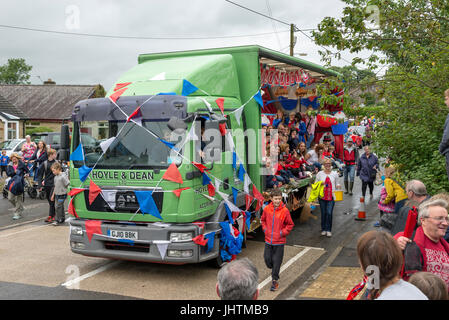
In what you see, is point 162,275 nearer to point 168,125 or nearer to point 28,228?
point 168,125

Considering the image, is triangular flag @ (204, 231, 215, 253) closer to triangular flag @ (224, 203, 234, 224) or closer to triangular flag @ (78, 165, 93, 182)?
triangular flag @ (224, 203, 234, 224)

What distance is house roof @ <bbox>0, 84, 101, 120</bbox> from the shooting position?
45469 millimetres

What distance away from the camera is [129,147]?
6.64 meters

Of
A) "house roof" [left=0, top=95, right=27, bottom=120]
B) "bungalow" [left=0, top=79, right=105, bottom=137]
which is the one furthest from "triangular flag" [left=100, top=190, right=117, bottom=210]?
"bungalow" [left=0, top=79, right=105, bottom=137]

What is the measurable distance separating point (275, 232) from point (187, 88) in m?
2.63

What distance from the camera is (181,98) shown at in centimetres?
646

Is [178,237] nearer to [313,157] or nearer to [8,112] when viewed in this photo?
[313,157]

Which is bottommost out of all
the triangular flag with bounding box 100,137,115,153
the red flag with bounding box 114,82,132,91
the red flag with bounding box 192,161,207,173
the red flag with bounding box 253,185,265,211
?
the red flag with bounding box 253,185,265,211

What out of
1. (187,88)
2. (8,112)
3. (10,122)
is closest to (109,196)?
(187,88)

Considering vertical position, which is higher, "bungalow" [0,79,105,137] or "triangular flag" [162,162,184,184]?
"bungalow" [0,79,105,137]

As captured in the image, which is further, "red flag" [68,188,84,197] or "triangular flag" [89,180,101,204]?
"red flag" [68,188,84,197]

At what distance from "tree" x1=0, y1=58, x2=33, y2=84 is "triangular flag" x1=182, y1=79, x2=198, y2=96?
77.8 metres

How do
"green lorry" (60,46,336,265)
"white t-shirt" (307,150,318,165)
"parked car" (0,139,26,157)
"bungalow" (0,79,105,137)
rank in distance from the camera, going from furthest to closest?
"bungalow" (0,79,105,137) < "parked car" (0,139,26,157) < "white t-shirt" (307,150,318,165) < "green lorry" (60,46,336,265)

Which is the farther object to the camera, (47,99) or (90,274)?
(47,99)
